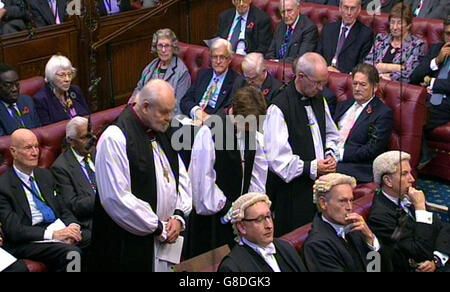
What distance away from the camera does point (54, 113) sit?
18.2ft

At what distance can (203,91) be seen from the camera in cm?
593

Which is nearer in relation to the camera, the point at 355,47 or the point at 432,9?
the point at 355,47

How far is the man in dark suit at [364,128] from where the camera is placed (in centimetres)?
499

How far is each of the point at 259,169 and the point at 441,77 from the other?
6.65 ft

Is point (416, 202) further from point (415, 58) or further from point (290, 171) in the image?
point (415, 58)

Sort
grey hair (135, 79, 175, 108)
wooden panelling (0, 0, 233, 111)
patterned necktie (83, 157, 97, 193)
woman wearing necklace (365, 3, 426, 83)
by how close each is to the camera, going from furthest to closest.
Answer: wooden panelling (0, 0, 233, 111), woman wearing necklace (365, 3, 426, 83), patterned necktie (83, 157, 97, 193), grey hair (135, 79, 175, 108)

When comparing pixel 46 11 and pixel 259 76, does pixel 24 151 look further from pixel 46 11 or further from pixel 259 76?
pixel 46 11

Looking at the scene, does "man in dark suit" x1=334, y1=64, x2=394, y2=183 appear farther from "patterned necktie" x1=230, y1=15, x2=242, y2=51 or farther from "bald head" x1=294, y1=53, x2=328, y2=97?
"patterned necktie" x1=230, y1=15, x2=242, y2=51

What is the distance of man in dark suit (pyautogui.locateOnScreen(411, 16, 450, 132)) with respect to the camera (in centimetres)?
571

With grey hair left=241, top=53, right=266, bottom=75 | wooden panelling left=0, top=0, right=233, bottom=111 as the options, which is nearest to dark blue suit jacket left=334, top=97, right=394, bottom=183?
grey hair left=241, top=53, right=266, bottom=75

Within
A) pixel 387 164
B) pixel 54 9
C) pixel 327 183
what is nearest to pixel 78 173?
pixel 327 183

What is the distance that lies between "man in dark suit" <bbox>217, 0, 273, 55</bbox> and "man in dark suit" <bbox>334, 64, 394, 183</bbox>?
1.86m

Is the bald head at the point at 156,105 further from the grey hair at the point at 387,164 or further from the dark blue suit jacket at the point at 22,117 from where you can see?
the dark blue suit jacket at the point at 22,117

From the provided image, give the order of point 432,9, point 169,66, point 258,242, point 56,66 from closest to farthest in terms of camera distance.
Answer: point 258,242
point 56,66
point 169,66
point 432,9
